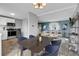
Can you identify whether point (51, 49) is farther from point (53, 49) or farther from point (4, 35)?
point (4, 35)

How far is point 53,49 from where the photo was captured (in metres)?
2.56

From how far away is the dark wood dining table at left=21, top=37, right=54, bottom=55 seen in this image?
252 centimetres

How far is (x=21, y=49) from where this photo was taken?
2506mm

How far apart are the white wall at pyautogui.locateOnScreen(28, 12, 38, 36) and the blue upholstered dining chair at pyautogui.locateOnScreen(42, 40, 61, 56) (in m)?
0.41

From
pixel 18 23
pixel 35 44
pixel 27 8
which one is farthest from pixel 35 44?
pixel 27 8

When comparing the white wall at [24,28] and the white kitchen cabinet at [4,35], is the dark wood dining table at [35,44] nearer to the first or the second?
the white wall at [24,28]

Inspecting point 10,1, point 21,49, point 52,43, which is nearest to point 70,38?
point 52,43

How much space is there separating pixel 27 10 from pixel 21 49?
32.8 inches

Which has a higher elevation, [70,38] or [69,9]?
[69,9]

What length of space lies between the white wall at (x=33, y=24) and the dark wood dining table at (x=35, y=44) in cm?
15

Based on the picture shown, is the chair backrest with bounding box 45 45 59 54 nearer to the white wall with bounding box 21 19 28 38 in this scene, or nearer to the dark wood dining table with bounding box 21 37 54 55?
the dark wood dining table with bounding box 21 37 54 55

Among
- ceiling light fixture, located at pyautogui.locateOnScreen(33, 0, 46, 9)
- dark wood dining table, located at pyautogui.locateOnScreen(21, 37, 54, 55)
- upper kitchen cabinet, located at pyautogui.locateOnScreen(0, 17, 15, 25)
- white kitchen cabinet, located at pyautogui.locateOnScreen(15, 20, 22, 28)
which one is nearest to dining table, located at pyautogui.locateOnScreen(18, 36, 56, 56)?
dark wood dining table, located at pyautogui.locateOnScreen(21, 37, 54, 55)

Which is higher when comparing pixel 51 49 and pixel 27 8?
pixel 27 8

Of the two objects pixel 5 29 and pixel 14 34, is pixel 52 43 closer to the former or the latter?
pixel 14 34
